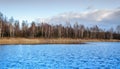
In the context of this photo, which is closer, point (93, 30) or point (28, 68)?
point (28, 68)

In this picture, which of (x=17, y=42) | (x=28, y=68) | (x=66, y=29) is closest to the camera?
(x=28, y=68)

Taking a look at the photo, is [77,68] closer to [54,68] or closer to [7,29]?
[54,68]

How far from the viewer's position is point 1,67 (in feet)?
90.3

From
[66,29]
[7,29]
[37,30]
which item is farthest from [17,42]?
[66,29]

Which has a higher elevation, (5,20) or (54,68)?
(5,20)

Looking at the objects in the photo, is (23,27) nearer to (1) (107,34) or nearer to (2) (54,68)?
(1) (107,34)

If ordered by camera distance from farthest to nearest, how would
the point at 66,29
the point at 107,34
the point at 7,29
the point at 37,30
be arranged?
the point at 107,34
the point at 66,29
the point at 37,30
the point at 7,29

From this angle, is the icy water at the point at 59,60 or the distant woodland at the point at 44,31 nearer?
the icy water at the point at 59,60

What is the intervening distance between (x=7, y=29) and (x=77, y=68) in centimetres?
11191

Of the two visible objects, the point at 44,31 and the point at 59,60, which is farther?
the point at 44,31

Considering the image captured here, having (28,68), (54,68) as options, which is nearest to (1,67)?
(28,68)

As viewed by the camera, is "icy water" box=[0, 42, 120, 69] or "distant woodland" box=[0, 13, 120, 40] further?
"distant woodland" box=[0, 13, 120, 40]

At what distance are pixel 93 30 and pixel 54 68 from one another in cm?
17158

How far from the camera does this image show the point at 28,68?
27.1 m
